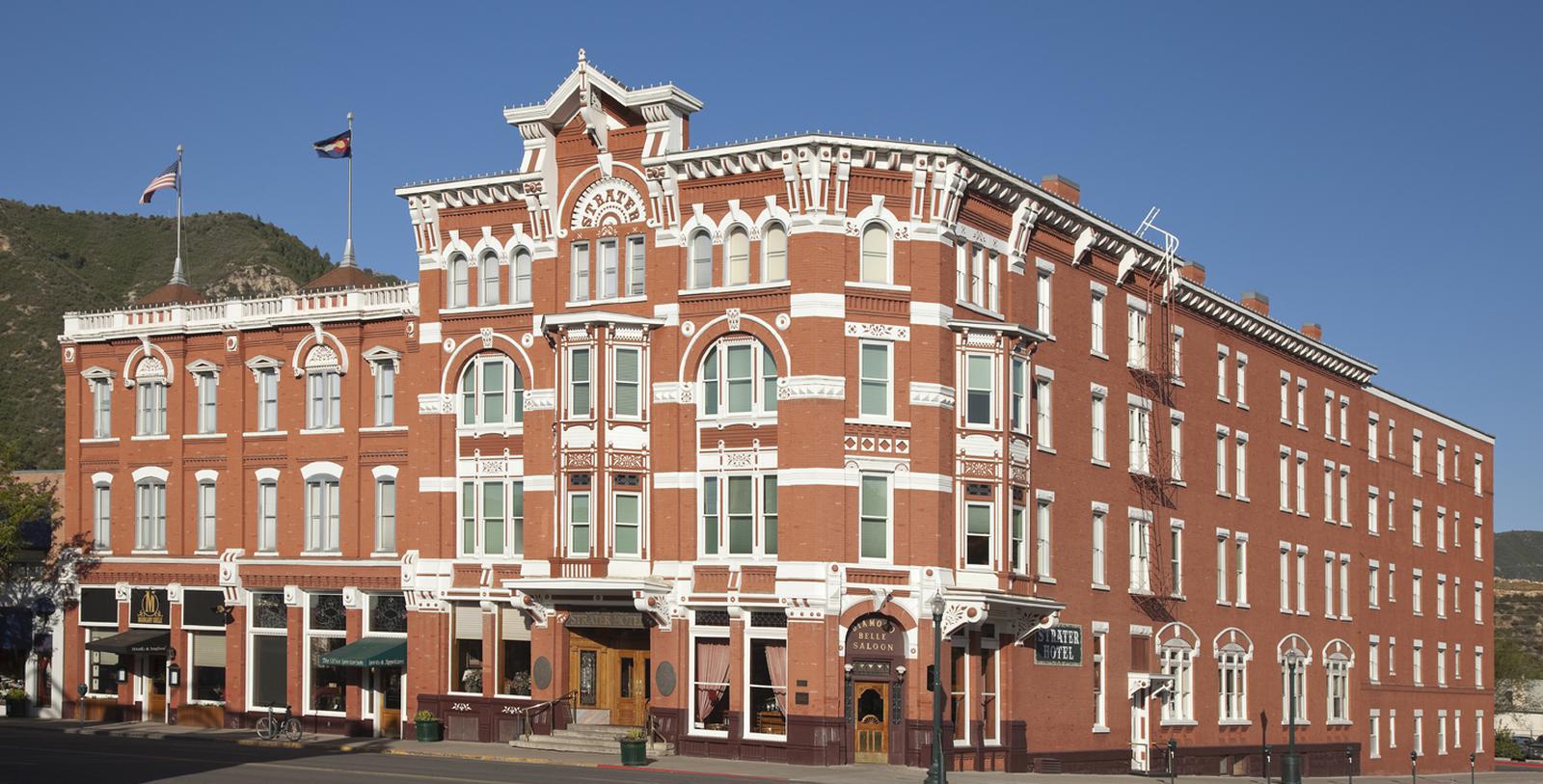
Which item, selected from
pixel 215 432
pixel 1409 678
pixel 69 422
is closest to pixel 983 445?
pixel 215 432

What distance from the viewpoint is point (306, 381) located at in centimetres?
5866

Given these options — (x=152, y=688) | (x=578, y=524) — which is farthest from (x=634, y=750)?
(x=152, y=688)

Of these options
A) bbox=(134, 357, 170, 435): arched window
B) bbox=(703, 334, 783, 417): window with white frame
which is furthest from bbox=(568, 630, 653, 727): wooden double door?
bbox=(134, 357, 170, 435): arched window

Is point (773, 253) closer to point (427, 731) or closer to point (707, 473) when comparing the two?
point (707, 473)

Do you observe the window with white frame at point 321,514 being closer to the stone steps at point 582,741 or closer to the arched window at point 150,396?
the arched window at point 150,396

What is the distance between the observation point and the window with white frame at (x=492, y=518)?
171 ft

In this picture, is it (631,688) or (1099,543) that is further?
(1099,543)

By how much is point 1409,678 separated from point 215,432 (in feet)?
169

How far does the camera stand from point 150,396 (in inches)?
2437

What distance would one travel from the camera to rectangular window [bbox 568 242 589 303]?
5141 centimetres

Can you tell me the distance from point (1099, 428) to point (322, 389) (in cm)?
2441

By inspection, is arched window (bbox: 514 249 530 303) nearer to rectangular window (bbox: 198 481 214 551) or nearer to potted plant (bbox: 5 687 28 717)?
rectangular window (bbox: 198 481 214 551)

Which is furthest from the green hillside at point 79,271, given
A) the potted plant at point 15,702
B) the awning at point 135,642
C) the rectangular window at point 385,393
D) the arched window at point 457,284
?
the arched window at point 457,284

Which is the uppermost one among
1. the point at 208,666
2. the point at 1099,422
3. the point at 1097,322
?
the point at 1097,322
